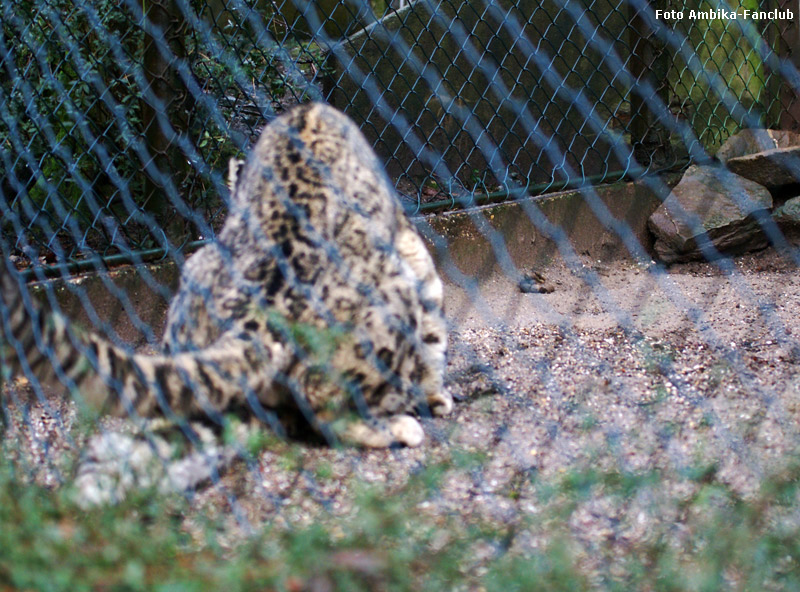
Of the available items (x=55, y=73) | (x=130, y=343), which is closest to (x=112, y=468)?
(x=130, y=343)

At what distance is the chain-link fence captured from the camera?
1843 millimetres

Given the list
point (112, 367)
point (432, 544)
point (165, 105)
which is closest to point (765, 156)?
point (165, 105)

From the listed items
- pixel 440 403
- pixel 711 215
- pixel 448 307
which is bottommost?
pixel 448 307

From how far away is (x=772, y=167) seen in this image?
14.8 ft

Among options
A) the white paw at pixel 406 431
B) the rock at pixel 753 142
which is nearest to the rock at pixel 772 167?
the rock at pixel 753 142

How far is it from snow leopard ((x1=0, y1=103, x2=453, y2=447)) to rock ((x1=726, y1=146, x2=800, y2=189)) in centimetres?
243

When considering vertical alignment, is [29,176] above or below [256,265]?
below

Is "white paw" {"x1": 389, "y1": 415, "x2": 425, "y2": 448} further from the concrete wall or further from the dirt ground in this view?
the concrete wall

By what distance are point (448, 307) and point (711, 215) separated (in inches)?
58.2

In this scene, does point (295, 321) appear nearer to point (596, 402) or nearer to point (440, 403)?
point (440, 403)

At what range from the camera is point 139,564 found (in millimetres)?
1508

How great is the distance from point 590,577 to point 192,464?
3.56 ft

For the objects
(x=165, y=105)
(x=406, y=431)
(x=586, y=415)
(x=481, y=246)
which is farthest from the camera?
(x=481, y=246)

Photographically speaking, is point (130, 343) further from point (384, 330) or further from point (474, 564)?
point (474, 564)
